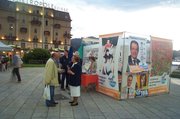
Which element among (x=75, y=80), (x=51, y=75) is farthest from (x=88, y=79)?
(x=51, y=75)

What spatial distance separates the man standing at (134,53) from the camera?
353 inches

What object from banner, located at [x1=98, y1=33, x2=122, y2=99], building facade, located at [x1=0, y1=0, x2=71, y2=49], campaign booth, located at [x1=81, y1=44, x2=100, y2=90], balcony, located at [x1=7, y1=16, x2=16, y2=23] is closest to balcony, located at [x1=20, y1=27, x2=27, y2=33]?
building facade, located at [x1=0, y1=0, x2=71, y2=49]

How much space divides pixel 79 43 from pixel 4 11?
194ft

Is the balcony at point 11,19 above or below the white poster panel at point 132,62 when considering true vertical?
above

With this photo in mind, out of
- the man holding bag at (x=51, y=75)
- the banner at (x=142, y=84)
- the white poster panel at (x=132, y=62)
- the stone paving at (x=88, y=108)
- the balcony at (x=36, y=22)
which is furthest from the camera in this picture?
the balcony at (x=36, y=22)

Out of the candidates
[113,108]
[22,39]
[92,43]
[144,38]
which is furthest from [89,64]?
[22,39]

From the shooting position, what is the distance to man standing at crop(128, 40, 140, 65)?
8961 mm

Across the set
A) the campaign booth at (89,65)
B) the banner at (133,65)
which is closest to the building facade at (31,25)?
the campaign booth at (89,65)

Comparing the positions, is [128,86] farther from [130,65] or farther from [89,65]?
[89,65]

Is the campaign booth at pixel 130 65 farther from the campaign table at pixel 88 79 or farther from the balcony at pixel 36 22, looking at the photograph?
the balcony at pixel 36 22

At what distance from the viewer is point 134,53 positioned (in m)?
9.08

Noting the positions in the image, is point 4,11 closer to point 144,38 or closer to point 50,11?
point 50,11

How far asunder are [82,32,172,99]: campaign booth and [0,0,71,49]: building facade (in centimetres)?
5169

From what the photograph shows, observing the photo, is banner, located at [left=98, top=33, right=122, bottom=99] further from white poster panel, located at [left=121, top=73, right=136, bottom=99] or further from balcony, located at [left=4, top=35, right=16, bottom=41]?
balcony, located at [left=4, top=35, right=16, bottom=41]
